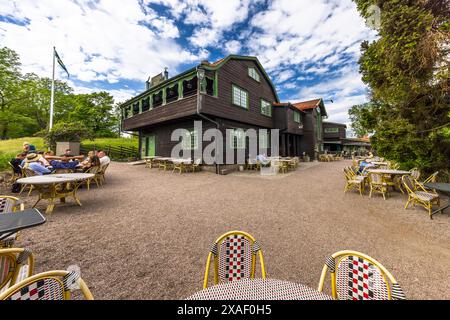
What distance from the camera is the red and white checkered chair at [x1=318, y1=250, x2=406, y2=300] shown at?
4.00ft

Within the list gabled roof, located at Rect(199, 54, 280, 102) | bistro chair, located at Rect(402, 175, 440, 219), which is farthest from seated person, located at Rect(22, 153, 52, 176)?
bistro chair, located at Rect(402, 175, 440, 219)

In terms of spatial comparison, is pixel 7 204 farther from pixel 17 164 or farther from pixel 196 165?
pixel 196 165

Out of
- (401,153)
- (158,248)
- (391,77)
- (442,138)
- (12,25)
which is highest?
(12,25)

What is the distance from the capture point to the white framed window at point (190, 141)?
486 inches

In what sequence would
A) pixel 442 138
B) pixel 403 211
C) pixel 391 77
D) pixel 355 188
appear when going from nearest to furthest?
pixel 403 211 → pixel 391 77 → pixel 442 138 → pixel 355 188

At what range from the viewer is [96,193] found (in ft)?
20.1

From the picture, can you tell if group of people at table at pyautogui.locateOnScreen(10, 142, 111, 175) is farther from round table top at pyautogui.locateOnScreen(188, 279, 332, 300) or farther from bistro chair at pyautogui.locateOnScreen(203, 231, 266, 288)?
round table top at pyautogui.locateOnScreen(188, 279, 332, 300)

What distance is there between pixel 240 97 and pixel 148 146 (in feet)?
34.0

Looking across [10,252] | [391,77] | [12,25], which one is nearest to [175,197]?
[10,252]

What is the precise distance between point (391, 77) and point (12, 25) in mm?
18641

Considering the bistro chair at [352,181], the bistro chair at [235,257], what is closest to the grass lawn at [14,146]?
the bistro chair at [235,257]

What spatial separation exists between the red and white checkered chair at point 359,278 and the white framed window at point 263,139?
1428 centimetres

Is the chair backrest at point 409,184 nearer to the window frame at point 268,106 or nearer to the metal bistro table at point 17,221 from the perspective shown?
the metal bistro table at point 17,221

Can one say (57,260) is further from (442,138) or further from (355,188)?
(442,138)
